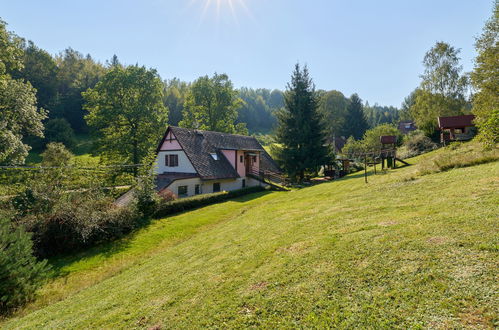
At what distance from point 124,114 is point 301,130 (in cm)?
2444

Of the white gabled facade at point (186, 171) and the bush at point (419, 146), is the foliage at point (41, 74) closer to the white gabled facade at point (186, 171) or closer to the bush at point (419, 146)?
the white gabled facade at point (186, 171)

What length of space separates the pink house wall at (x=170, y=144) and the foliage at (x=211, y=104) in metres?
20.7

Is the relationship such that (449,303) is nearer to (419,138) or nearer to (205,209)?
(205,209)

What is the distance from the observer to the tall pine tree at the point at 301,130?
34.8 m

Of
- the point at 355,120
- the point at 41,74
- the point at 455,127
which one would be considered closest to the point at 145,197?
the point at 455,127

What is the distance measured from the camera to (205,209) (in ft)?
77.3

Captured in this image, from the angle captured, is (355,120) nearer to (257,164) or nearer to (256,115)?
(257,164)

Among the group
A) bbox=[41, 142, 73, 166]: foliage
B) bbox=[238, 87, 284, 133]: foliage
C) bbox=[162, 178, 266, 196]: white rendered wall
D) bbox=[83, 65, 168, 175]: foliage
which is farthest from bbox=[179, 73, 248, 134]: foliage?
bbox=[238, 87, 284, 133]: foliage

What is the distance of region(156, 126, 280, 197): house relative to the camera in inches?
1121

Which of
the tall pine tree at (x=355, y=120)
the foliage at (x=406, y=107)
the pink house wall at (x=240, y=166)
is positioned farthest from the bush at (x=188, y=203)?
the foliage at (x=406, y=107)

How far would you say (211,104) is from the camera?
52469mm

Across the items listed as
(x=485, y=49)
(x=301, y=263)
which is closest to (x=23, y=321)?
(x=301, y=263)

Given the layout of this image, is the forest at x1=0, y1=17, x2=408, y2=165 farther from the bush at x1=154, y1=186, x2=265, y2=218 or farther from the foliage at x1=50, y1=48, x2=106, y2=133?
the bush at x1=154, y1=186, x2=265, y2=218

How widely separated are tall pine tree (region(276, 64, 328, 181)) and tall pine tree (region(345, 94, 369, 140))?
143 ft
